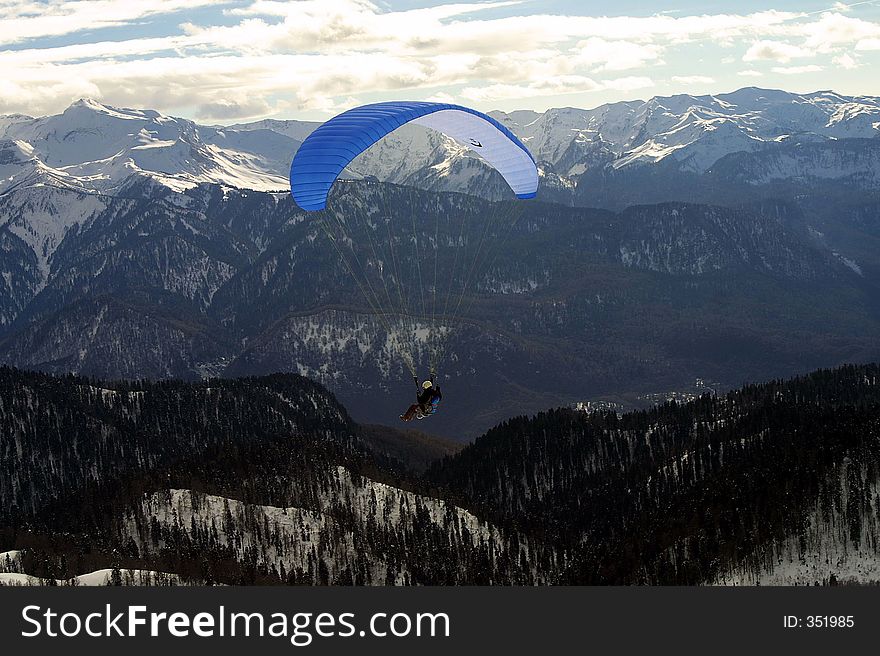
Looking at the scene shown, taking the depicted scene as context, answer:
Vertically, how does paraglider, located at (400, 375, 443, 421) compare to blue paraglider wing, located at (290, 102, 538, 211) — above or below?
below

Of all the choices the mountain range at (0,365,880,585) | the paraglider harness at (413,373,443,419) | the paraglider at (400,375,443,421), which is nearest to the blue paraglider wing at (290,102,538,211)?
the paraglider at (400,375,443,421)

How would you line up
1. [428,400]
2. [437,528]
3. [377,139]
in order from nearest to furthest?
[428,400] → [377,139] → [437,528]

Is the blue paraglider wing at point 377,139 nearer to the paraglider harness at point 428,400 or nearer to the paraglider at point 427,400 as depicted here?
the paraglider at point 427,400

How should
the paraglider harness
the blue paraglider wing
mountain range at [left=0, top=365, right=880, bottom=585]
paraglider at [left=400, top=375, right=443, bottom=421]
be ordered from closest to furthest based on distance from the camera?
paraglider at [left=400, top=375, right=443, bottom=421]
the paraglider harness
the blue paraglider wing
mountain range at [left=0, top=365, right=880, bottom=585]

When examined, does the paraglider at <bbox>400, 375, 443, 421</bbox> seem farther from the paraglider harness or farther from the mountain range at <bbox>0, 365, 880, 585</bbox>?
the mountain range at <bbox>0, 365, 880, 585</bbox>

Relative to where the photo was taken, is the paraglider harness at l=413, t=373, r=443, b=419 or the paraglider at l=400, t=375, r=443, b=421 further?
the paraglider harness at l=413, t=373, r=443, b=419

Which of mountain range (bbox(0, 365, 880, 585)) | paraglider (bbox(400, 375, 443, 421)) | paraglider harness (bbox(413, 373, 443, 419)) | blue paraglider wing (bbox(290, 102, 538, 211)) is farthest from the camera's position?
mountain range (bbox(0, 365, 880, 585))

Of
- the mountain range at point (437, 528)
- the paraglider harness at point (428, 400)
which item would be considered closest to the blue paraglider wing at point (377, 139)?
the paraglider harness at point (428, 400)

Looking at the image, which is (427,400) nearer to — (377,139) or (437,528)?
(377,139)

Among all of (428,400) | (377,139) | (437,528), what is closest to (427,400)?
(428,400)
